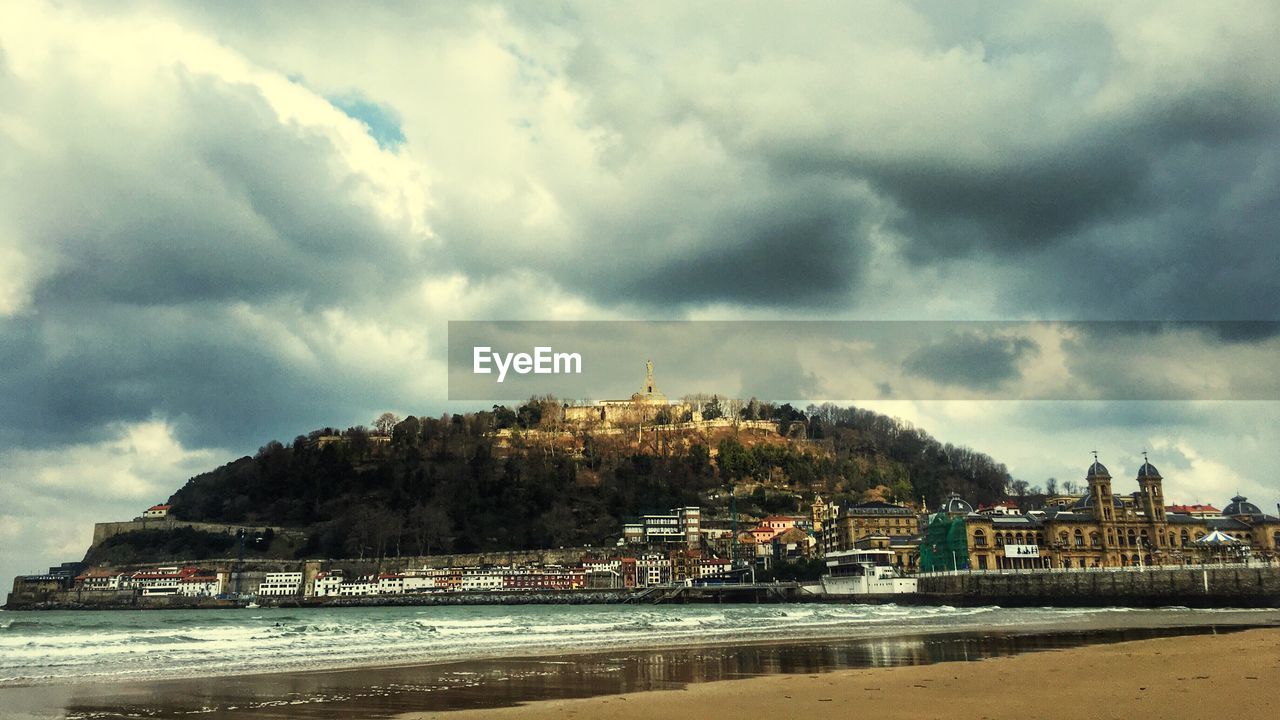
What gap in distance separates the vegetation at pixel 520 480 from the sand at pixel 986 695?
9568 cm

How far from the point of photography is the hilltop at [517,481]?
4370 inches

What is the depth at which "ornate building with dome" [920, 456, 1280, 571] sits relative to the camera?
2844 inches

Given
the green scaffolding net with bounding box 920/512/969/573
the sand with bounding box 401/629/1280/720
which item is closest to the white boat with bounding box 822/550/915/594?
the green scaffolding net with bounding box 920/512/969/573

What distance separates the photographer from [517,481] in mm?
120750

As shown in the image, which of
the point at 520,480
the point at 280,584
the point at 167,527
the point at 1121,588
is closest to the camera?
the point at 1121,588

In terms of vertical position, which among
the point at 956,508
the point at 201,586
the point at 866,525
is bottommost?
the point at 201,586

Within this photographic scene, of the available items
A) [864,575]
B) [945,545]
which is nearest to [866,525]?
[945,545]

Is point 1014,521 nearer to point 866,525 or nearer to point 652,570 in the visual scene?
point 866,525

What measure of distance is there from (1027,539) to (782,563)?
2365 centimetres

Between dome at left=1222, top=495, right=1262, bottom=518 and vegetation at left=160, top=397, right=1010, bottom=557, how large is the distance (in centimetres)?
4033

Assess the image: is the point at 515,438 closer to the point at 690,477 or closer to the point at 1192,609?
the point at 690,477

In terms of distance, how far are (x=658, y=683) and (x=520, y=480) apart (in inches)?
4304

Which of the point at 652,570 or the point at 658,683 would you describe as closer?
the point at 658,683

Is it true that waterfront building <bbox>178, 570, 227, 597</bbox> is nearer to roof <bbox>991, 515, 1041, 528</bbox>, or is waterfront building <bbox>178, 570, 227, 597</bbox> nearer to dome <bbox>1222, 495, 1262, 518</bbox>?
roof <bbox>991, 515, 1041, 528</bbox>
